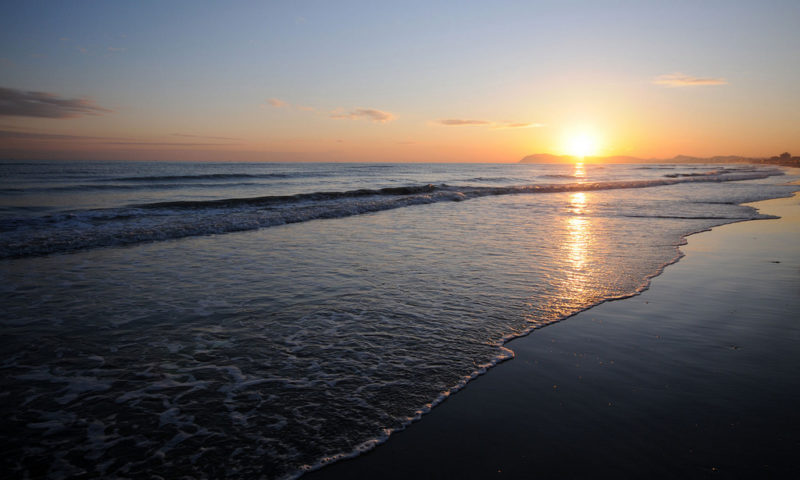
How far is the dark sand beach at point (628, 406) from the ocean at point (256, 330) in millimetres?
271

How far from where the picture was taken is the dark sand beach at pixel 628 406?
8.32 feet

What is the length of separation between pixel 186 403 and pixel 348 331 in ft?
5.99

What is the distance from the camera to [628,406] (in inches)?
124

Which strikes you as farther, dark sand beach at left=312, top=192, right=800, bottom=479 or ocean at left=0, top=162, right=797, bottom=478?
ocean at left=0, top=162, right=797, bottom=478

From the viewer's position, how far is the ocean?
111 inches

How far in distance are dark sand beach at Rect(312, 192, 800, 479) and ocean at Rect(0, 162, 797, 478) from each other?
27 centimetres

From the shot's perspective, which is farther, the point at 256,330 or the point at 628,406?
the point at 256,330

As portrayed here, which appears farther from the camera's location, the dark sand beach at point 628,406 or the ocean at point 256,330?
the ocean at point 256,330

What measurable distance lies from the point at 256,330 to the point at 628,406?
3826 mm

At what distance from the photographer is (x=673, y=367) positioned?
375cm

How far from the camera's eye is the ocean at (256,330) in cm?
281

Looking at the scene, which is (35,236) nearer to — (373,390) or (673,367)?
(373,390)

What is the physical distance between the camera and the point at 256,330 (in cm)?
469

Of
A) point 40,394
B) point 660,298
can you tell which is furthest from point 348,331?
point 660,298
